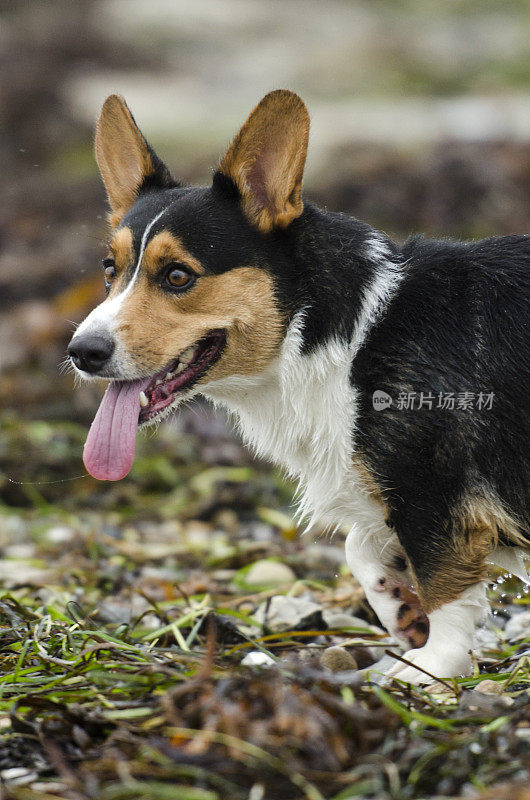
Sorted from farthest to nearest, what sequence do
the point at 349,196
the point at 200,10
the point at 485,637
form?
the point at 200,10, the point at 349,196, the point at 485,637

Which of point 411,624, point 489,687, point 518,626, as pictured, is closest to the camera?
point 489,687

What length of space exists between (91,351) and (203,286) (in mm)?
477

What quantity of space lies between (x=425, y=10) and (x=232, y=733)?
917 inches

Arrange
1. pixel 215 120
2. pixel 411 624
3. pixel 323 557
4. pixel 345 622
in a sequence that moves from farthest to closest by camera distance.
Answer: pixel 215 120 < pixel 323 557 < pixel 345 622 < pixel 411 624

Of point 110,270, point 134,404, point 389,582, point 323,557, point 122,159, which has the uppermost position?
point 122,159

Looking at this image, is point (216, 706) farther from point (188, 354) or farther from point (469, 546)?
point (188, 354)

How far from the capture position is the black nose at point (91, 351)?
11.5 ft

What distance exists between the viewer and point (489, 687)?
10.5 feet

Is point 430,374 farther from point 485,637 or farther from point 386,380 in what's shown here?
point 485,637

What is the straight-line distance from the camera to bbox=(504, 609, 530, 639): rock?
168 inches

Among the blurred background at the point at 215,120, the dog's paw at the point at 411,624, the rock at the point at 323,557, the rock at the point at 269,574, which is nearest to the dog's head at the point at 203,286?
the dog's paw at the point at 411,624

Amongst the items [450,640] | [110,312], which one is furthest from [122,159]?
[450,640]

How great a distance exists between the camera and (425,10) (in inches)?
914

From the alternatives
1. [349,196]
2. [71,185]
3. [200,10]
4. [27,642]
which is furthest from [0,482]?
[200,10]
